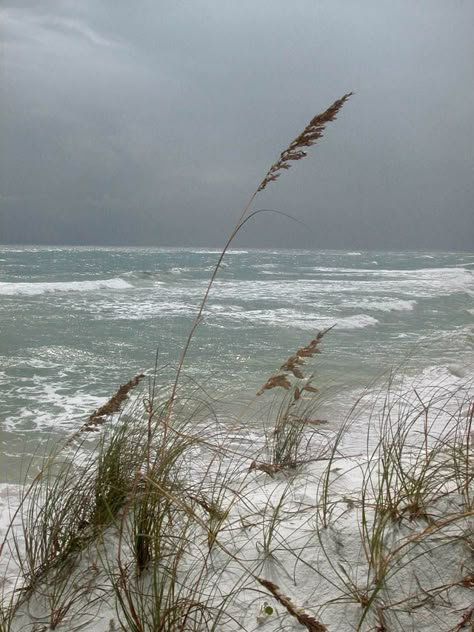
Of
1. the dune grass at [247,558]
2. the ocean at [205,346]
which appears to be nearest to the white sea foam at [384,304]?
the ocean at [205,346]

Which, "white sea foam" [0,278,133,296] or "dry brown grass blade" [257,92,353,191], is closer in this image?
"dry brown grass blade" [257,92,353,191]

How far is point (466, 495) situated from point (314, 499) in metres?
0.55

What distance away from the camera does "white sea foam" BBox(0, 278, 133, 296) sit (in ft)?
64.2

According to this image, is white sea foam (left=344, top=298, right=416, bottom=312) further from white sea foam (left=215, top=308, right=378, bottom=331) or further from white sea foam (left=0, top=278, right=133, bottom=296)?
white sea foam (left=0, top=278, right=133, bottom=296)

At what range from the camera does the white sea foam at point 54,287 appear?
64.2 ft

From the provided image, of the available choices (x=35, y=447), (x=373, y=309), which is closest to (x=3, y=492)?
(x=35, y=447)

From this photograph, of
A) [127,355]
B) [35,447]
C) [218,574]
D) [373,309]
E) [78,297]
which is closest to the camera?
[218,574]

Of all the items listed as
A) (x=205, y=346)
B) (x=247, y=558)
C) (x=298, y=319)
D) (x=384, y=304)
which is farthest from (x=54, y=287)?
(x=247, y=558)

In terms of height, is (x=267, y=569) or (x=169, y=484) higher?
(x=169, y=484)

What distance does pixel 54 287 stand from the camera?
69.2 feet

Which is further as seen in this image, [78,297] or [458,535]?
[78,297]

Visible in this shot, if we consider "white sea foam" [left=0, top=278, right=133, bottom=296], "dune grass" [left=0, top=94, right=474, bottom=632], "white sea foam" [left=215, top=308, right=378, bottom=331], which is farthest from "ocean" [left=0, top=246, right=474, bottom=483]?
"dune grass" [left=0, top=94, right=474, bottom=632]

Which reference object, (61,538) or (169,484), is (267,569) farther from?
(61,538)

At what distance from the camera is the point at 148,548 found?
5.84ft
